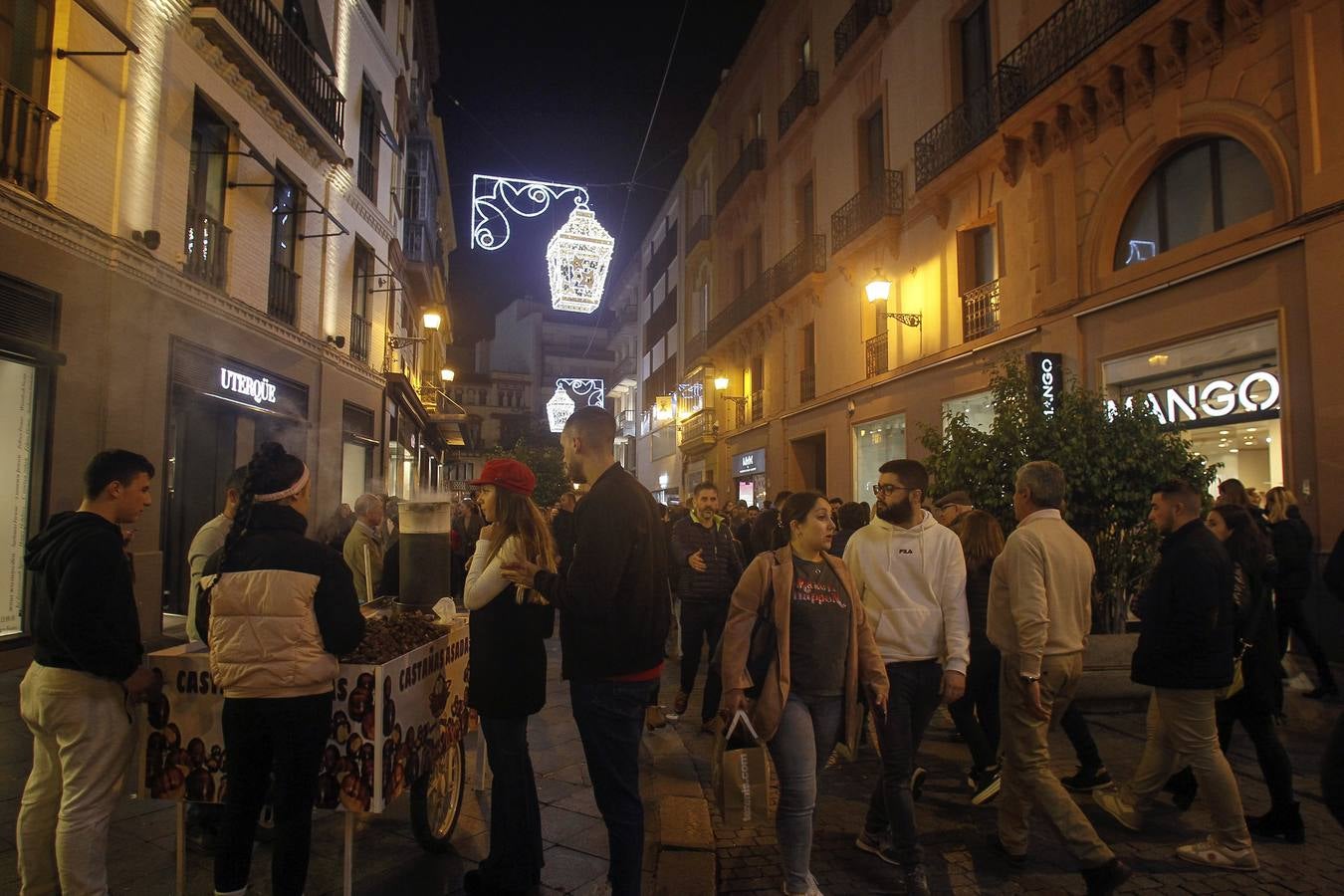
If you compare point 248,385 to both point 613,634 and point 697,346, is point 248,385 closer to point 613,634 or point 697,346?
point 613,634

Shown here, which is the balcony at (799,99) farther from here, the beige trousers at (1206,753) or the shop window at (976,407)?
the beige trousers at (1206,753)

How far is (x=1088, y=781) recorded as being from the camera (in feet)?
16.0

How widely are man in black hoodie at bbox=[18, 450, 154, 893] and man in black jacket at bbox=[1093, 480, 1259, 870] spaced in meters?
4.73

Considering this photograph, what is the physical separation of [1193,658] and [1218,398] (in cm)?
713

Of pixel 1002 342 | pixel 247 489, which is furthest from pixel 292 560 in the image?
pixel 1002 342

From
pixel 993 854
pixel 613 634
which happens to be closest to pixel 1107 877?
pixel 993 854

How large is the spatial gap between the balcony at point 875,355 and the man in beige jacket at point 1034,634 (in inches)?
523

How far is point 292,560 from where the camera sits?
287 centimetres

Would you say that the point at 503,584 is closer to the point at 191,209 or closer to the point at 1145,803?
the point at 1145,803

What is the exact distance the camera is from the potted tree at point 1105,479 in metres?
6.70

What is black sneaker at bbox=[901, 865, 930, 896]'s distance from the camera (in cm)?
354

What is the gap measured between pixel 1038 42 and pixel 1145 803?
11.5 m

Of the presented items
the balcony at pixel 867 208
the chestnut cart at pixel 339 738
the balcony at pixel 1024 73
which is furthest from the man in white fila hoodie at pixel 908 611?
the balcony at pixel 867 208

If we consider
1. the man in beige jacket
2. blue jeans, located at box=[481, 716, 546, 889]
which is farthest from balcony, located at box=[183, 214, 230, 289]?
the man in beige jacket
